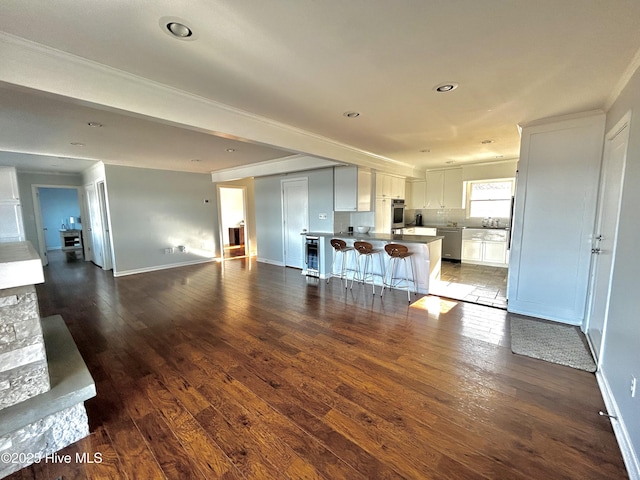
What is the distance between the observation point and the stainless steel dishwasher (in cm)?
696

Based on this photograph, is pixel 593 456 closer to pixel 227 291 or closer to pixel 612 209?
pixel 612 209

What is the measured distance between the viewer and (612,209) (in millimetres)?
2463

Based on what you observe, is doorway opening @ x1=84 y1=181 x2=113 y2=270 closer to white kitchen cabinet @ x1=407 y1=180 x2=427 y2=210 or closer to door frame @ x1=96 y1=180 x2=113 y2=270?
door frame @ x1=96 y1=180 x2=113 y2=270

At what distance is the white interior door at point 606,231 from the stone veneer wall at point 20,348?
4.22 meters

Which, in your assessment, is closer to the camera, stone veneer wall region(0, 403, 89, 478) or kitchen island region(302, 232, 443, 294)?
stone veneer wall region(0, 403, 89, 478)

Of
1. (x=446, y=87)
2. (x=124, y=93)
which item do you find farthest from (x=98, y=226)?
(x=446, y=87)

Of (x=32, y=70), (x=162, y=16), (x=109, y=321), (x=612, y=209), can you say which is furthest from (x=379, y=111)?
(x=109, y=321)

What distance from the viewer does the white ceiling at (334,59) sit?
4.96 ft

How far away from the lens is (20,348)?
1.57 metres

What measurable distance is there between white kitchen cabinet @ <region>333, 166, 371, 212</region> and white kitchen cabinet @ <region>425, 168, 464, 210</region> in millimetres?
2782

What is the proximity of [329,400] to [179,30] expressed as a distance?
8.96 feet

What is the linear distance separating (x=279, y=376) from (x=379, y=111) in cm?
296

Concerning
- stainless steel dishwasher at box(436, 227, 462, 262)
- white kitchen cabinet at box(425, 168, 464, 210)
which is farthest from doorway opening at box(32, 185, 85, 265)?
stainless steel dishwasher at box(436, 227, 462, 262)

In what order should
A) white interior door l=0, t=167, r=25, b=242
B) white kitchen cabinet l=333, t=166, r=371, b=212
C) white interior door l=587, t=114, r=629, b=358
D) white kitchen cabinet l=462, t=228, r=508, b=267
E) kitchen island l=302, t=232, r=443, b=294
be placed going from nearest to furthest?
white interior door l=587, t=114, r=629, b=358 < kitchen island l=302, t=232, r=443, b=294 < white kitchen cabinet l=333, t=166, r=371, b=212 < white interior door l=0, t=167, r=25, b=242 < white kitchen cabinet l=462, t=228, r=508, b=267
